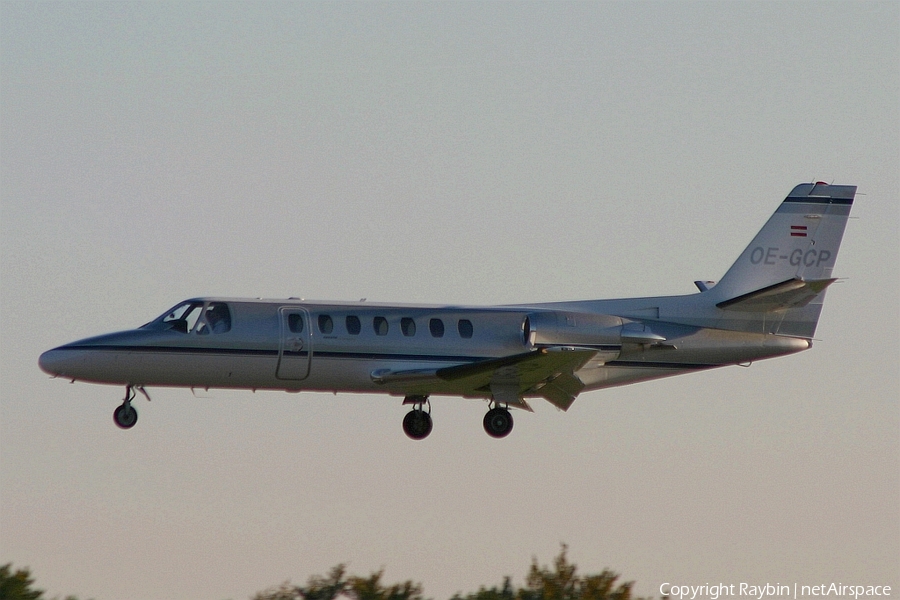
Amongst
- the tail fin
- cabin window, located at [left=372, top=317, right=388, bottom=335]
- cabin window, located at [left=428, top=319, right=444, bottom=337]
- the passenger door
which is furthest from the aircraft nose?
the tail fin

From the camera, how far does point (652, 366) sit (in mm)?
29141

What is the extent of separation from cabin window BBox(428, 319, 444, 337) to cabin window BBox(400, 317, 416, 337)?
35cm

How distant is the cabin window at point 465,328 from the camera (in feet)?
92.5

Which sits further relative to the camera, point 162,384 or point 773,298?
point 773,298

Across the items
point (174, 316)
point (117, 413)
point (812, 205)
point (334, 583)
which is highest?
point (812, 205)

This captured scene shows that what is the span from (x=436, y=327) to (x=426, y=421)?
7.00 feet

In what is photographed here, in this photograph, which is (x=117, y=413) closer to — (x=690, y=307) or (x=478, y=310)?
(x=478, y=310)

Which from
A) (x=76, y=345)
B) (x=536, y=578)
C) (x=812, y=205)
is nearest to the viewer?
(x=76, y=345)

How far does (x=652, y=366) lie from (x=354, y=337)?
630 centimetres

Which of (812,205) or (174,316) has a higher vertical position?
(812,205)

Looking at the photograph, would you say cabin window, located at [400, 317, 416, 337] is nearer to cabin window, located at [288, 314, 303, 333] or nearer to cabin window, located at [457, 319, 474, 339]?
cabin window, located at [457, 319, 474, 339]

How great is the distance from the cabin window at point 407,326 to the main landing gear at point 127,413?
515 centimetres

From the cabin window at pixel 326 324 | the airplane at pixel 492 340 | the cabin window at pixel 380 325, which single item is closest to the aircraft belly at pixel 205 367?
the airplane at pixel 492 340

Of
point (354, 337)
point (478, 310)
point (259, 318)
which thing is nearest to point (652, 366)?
point (478, 310)
